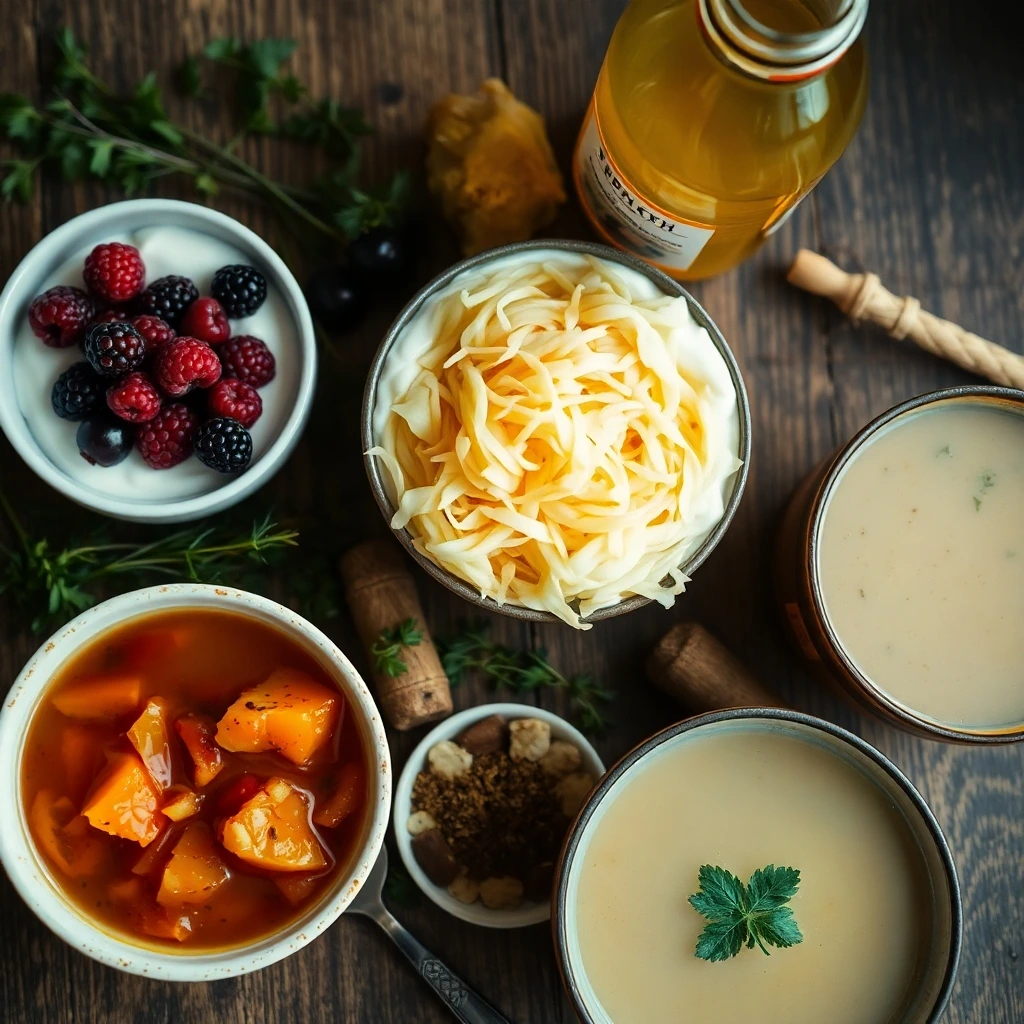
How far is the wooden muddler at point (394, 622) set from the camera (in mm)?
1566

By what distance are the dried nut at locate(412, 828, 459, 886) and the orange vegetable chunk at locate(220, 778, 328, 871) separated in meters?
0.22

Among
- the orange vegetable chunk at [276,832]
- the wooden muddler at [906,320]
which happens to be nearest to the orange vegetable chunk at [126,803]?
the orange vegetable chunk at [276,832]

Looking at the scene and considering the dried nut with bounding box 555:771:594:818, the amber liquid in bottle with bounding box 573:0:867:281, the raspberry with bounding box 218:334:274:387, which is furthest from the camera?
the dried nut with bounding box 555:771:594:818

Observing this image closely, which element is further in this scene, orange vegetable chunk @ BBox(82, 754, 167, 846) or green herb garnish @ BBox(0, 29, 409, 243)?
green herb garnish @ BBox(0, 29, 409, 243)

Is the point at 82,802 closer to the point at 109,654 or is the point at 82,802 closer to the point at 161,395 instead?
the point at 109,654

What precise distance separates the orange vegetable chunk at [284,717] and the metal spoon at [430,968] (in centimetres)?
31

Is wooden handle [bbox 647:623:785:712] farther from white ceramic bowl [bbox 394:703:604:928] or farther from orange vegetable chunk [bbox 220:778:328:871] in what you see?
orange vegetable chunk [bbox 220:778:328:871]

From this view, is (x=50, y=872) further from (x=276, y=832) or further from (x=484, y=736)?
(x=484, y=736)

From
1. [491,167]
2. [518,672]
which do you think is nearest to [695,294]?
[491,167]

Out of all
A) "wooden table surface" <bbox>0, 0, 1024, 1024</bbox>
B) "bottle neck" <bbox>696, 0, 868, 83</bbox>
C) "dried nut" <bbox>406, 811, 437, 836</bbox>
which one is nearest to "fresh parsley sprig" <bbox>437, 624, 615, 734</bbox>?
"wooden table surface" <bbox>0, 0, 1024, 1024</bbox>

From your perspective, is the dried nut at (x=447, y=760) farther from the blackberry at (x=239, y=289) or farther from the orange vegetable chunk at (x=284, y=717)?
Answer: the blackberry at (x=239, y=289)

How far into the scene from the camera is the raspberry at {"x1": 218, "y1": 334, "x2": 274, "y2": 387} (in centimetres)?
151

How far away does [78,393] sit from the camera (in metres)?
1.46

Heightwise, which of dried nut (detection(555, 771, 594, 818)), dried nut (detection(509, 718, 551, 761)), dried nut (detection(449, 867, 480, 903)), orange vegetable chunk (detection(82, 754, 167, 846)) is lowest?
dried nut (detection(449, 867, 480, 903))
